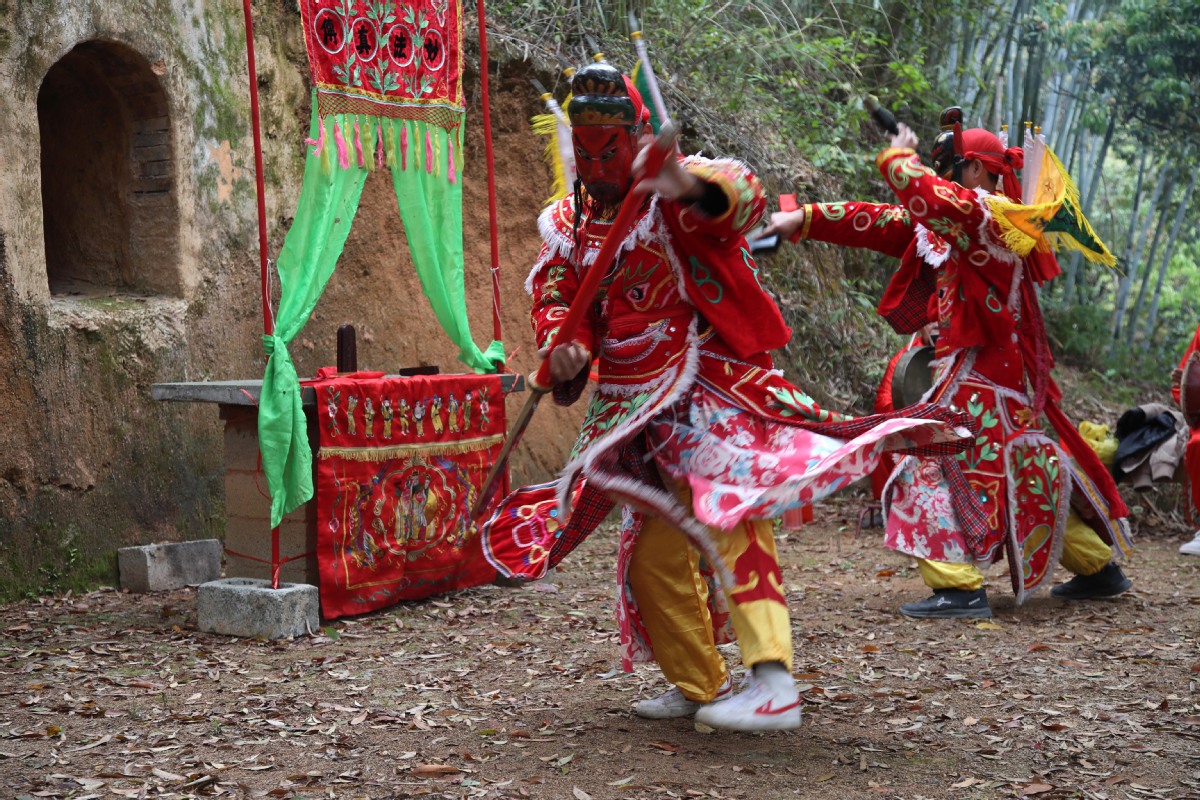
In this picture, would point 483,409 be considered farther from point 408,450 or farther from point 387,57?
point 387,57

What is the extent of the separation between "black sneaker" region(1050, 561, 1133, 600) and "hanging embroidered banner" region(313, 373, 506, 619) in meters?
2.53

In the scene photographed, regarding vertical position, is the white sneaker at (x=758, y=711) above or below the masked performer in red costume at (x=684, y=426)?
below

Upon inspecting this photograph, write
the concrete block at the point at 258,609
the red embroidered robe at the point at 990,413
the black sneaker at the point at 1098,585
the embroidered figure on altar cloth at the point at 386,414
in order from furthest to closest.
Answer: the black sneaker at the point at 1098,585
the embroidered figure on altar cloth at the point at 386,414
the red embroidered robe at the point at 990,413
the concrete block at the point at 258,609

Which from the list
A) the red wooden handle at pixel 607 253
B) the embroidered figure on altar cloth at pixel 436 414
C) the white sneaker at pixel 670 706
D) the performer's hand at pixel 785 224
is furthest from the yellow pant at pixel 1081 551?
the red wooden handle at pixel 607 253

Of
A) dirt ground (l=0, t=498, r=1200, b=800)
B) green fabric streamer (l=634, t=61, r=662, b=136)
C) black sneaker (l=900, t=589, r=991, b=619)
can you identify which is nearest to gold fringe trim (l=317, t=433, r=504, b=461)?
dirt ground (l=0, t=498, r=1200, b=800)

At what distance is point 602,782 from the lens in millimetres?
2898

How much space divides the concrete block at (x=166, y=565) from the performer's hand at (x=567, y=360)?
9.94 feet

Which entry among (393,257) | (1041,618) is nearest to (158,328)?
(393,257)

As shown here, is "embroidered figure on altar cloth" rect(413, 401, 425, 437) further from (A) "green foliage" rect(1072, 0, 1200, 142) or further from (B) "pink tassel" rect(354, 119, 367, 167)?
(A) "green foliage" rect(1072, 0, 1200, 142)

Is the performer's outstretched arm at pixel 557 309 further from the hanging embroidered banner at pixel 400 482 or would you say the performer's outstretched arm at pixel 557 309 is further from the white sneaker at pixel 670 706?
the hanging embroidered banner at pixel 400 482

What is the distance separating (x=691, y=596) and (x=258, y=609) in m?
1.93

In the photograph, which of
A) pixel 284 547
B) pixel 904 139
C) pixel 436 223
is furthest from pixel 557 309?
pixel 436 223

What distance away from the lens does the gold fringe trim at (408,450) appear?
474 cm

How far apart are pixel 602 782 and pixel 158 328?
3.58m
